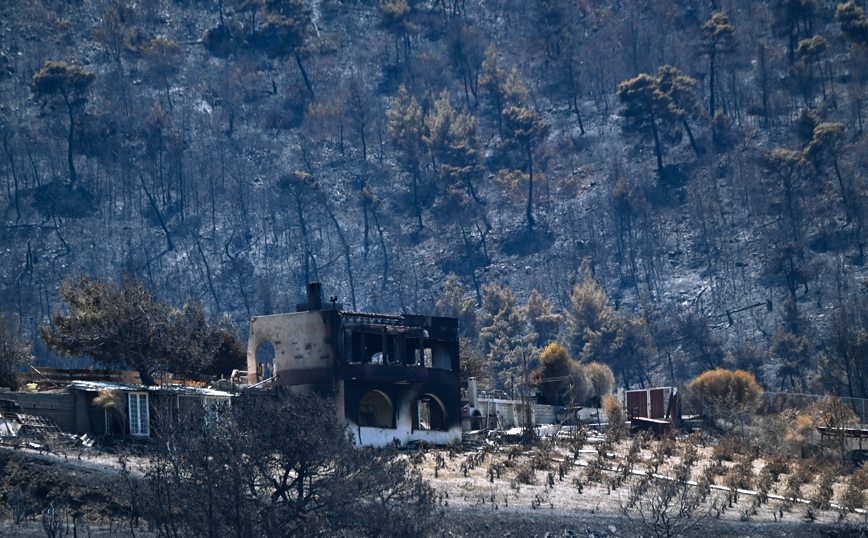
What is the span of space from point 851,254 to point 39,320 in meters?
70.5

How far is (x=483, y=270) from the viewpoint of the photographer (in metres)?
108

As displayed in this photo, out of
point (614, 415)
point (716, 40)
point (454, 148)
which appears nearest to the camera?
point (614, 415)

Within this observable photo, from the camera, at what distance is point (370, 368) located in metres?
48.3

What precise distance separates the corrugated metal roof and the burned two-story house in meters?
4.58

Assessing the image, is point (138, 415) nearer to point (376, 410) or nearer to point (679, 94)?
point (376, 410)

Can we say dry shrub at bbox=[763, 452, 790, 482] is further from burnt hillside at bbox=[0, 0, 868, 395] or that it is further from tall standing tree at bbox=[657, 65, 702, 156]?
tall standing tree at bbox=[657, 65, 702, 156]

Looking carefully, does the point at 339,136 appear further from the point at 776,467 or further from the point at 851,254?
the point at 776,467

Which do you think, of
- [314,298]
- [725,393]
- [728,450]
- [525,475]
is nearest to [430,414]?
[314,298]

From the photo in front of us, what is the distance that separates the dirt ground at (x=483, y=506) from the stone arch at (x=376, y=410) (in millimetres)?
9531

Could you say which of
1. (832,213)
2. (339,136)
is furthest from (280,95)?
(832,213)

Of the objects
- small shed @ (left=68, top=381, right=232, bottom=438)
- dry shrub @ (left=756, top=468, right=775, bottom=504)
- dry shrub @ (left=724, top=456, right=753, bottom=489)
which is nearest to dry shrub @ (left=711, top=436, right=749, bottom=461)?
dry shrub @ (left=724, top=456, right=753, bottom=489)

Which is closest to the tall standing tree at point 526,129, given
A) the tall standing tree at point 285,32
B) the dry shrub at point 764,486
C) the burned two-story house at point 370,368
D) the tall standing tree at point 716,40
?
the tall standing tree at point 716,40

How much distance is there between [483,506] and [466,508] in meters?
0.74

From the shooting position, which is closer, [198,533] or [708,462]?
[198,533]
